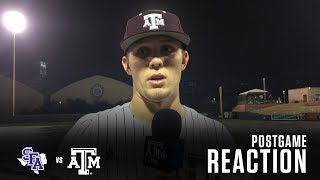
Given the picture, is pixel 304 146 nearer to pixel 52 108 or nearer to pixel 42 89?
pixel 52 108

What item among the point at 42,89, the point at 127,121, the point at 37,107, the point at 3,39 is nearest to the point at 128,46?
the point at 127,121

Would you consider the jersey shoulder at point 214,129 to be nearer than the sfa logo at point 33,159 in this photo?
Yes

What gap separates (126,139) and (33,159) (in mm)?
1323

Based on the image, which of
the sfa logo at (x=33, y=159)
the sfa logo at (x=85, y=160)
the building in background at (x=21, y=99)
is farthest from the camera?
the building in background at (x=21, y=99)

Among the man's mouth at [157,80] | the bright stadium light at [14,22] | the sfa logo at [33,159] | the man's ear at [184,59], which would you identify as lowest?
the sfa logo at [33,159]

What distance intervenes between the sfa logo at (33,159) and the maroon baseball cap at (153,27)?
5.14 ft

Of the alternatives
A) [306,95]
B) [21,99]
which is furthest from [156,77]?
[306,95]

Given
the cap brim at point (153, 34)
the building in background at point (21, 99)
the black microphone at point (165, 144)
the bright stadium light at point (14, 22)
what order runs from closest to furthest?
the black microphone at point (165, 144) < the cap brim at point (153, 34) < the bright stadium light at point (14, 22) < the building in background at point (21, 99)

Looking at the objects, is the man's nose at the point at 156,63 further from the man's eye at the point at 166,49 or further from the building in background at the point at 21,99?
the building in background at the point at 21,99

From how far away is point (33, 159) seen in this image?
306cm

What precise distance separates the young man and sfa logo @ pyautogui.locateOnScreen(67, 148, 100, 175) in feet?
0.16

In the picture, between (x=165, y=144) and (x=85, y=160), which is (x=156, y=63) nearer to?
(x=165, y=144)

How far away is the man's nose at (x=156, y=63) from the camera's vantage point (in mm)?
1977

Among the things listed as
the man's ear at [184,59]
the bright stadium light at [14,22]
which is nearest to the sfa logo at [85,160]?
the man's ear at [184,59]
